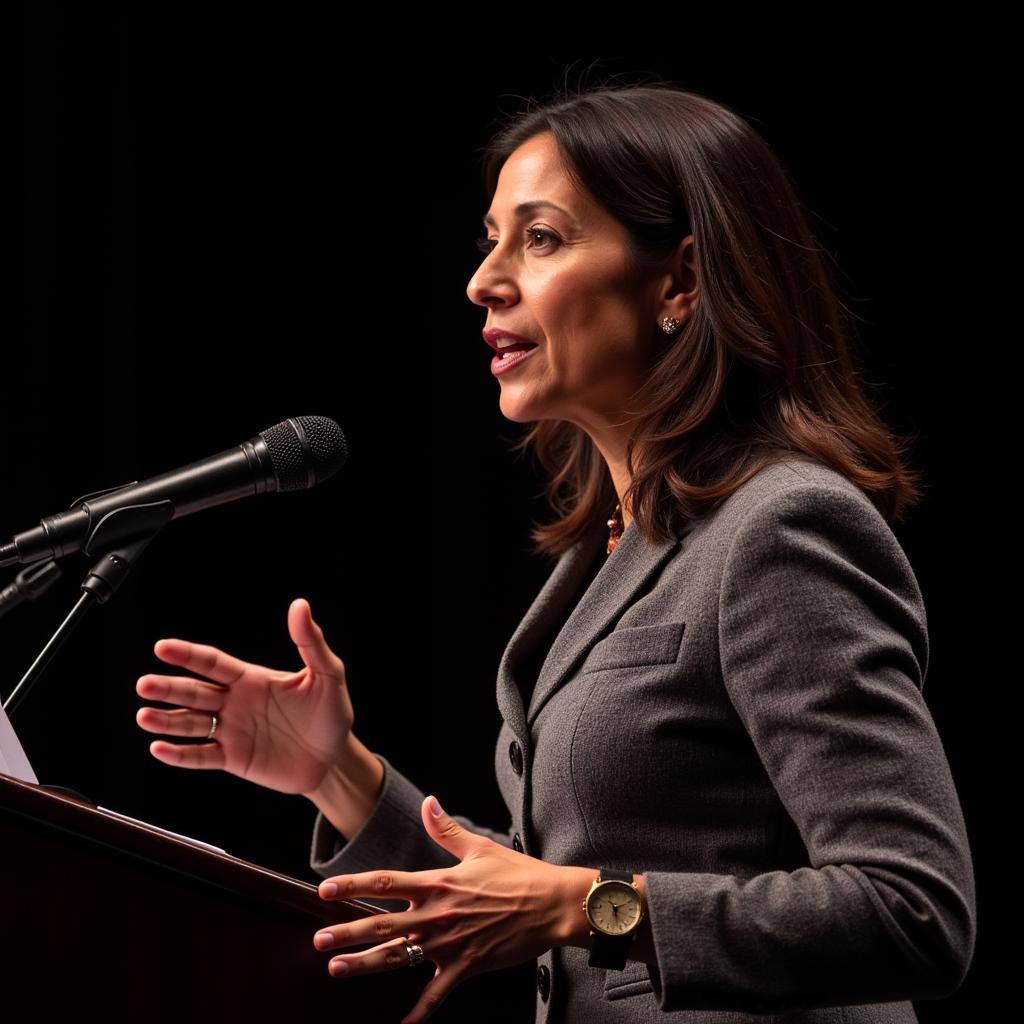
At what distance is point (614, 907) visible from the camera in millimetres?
1086

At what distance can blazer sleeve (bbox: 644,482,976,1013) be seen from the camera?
1.06m

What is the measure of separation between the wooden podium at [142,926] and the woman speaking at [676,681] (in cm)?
4

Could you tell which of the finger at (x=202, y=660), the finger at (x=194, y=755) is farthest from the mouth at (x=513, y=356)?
the finger at (x=194, y=755)

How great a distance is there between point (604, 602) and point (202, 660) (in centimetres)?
48

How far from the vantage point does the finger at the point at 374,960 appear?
99 centimetres

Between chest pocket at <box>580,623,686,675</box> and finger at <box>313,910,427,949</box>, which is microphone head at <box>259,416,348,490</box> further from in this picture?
finger at <box>313,910,427,949</box>

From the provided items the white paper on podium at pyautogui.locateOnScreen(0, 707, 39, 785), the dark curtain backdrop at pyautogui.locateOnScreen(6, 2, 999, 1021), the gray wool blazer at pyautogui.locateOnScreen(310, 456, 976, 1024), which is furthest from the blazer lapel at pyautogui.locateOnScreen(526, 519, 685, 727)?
the dark curtain backdrop at pyautogui.locateOnScreen(6, 2, 999, 1021)

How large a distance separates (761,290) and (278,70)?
1631mm

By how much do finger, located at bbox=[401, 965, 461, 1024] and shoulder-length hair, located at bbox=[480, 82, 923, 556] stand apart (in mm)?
545

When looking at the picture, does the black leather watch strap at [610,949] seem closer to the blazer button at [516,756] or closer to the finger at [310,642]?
the blazer button at [516,756]

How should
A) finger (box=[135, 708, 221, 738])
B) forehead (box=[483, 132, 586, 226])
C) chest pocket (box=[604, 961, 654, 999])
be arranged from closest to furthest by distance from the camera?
1. chest pocket (box=[604, 961, 654, 999])
2. finger (box=[135, 708, 221, 738])
3. forehead (box=[483, 132, 586, 226])

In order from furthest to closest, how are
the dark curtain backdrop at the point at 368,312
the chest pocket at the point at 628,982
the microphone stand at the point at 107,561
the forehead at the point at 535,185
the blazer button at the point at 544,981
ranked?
the dark curtain backdrop at the point at 368,312 < the forehead at the point at 535,185 < the blazer button at the point at 544,981 < the chest pocket at the point at 628,982 < the microphone stand at the point at 107,561

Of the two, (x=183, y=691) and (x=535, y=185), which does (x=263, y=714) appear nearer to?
(x=183, y=691)

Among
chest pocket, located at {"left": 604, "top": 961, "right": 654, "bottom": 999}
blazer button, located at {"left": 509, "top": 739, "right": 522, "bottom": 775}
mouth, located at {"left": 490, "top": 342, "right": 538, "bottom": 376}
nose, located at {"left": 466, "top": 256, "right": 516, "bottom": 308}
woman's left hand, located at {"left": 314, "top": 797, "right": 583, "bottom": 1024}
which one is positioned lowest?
chest pocket, located at {"left": 604, "top": 961, "right": 654, "bottom": 999}
